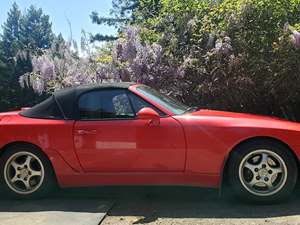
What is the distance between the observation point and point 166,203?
249 inches

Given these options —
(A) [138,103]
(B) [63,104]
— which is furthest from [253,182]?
(B) [63,104]

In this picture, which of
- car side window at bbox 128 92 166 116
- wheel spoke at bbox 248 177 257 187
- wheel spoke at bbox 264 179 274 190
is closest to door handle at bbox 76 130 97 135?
car side window at bbox 128 92 166 116

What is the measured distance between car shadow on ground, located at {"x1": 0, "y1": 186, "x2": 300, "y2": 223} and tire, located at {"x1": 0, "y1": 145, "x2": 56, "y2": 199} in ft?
0.41

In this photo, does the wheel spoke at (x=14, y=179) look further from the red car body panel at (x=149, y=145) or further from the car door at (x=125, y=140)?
the car door at (x=125, y=140)

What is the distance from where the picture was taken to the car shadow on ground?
5863 millimetres

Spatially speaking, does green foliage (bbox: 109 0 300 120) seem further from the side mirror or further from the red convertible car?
the side mirror

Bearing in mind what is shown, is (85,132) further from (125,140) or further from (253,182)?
(253,182)

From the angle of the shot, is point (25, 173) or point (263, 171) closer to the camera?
point (263, 171)

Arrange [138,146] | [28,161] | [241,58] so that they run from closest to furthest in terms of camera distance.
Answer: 1. [138,146]
2. [28,161]
3. [241,58]

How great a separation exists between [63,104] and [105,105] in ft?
1.69

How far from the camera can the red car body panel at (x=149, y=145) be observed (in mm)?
6098

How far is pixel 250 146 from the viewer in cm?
608

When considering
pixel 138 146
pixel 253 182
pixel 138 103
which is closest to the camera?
pixel 253 182

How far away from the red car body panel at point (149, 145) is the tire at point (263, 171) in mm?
107
